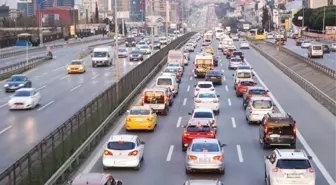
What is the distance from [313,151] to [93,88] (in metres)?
29.3

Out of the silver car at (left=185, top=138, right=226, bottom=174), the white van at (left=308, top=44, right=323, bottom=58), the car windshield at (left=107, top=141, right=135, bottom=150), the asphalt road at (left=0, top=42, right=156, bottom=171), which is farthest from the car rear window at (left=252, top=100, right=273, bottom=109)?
the white van at (left=308, top=44, right=323, bottom=58)

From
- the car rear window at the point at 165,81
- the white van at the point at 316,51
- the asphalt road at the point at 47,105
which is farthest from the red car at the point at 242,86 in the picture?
the white van at the point at 316,51

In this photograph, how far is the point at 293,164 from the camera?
20125mm

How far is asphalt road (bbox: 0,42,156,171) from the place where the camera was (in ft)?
101

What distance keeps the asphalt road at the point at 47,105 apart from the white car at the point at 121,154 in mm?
4194

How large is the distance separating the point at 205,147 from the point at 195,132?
4.76 m

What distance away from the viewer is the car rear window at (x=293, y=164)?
20.1 m

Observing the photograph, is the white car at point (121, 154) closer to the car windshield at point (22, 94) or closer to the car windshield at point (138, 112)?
the car windshield at point (138, 112)

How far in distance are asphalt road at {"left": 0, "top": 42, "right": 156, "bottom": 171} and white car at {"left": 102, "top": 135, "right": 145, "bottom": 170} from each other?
4.19 m

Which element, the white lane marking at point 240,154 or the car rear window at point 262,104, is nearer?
the white lane marking at point 240,154

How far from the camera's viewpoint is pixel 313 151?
28281 millimetres

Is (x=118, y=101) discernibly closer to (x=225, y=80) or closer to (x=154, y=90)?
(x=154, y=90)

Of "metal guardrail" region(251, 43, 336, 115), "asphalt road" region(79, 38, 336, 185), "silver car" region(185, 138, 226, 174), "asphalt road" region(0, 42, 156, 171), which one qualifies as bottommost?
"asphalt road" region(79, 38, 336, 185)

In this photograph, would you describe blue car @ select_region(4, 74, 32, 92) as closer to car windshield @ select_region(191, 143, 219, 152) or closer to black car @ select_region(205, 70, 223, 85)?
black car @ select_region(205, 70, 223, 85)
